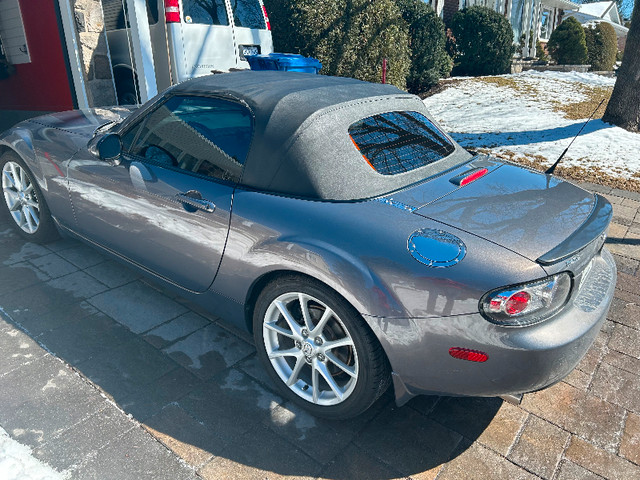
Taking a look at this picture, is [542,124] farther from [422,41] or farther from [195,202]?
[195,202]

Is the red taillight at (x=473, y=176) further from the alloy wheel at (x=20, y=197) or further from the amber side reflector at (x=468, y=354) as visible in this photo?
the alloy wheel at (x=20, y=197)

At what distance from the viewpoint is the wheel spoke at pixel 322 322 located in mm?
2395

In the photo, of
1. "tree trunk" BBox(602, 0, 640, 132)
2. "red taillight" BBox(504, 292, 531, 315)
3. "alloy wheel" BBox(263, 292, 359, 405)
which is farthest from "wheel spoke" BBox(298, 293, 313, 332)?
"tree trunk" BBox(602, 0, 640, 132)

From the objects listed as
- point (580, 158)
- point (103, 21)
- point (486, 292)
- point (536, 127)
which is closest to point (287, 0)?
point (103, 21)

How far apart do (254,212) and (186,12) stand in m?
5.85

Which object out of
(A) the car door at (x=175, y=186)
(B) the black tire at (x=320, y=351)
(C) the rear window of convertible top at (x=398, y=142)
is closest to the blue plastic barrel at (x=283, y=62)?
(A) the car door at (x=175, y=186)

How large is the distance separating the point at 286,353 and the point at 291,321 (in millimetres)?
205

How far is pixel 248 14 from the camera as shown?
8273mm

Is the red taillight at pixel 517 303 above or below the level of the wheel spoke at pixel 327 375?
above

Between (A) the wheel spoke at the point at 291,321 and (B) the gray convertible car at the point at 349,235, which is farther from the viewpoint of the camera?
(A) the wheel spoke at the point at 291,321

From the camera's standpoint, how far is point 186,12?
7.29 metres

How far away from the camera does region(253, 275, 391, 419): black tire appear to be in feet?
7.52

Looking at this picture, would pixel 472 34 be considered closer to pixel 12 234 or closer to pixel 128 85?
pixel 128 85

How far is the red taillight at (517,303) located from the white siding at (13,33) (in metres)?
8.81
